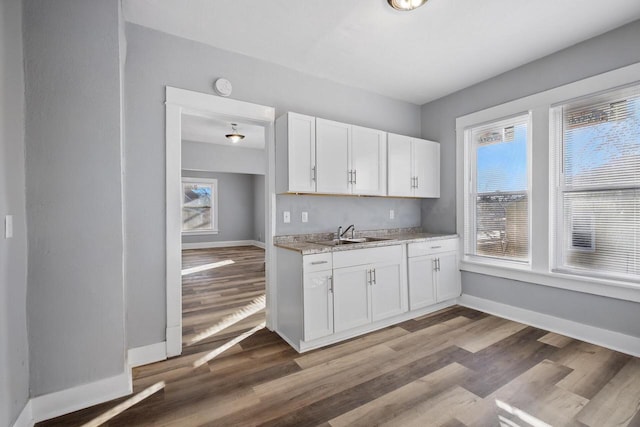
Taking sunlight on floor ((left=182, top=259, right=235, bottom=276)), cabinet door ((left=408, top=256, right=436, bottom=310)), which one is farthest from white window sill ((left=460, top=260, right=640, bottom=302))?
sunlight on floor ((left=182, top=259, right=235, bottom=276))

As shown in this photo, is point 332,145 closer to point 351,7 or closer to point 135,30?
point 351,7

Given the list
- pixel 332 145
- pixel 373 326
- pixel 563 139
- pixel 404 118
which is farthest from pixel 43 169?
pixel 563 139

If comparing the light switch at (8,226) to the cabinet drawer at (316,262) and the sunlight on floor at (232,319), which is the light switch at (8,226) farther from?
the cabinet drawer at (316,262)

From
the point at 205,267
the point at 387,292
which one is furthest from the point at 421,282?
the point at 205,267

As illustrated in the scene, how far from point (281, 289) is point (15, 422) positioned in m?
1.86

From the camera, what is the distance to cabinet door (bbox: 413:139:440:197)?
3.68m

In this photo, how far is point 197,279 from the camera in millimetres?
5121

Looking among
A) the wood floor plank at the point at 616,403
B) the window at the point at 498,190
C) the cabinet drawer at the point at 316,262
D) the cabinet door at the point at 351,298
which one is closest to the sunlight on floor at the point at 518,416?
the wood floor plank at the point at 616,403

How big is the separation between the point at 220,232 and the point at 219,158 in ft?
10.2

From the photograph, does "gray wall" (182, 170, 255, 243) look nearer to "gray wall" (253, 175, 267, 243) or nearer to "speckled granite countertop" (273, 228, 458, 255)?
"gray wall" (253, 175, 267, 243)

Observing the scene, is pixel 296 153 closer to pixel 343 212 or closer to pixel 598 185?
pixel 343 212

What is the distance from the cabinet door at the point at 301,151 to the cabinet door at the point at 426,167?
60.0 inches

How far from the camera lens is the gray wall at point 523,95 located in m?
2.43

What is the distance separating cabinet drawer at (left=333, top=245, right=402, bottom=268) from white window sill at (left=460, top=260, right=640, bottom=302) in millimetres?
1164
